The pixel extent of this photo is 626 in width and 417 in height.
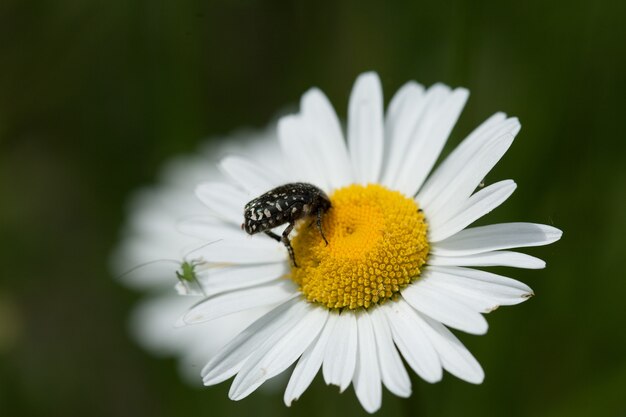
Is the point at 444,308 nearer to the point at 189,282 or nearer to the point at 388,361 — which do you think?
the point at 388,361

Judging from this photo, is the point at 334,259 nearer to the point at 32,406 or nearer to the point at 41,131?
the point at 32,406

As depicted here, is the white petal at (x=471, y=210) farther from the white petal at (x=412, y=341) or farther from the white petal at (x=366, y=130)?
the white petal at (x=366, y=130)

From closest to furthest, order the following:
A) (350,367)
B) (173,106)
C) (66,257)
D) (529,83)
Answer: (350,367) < (529,83) < (173,106) < (66,257)

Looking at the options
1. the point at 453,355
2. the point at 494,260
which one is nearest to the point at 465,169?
the point at 494,260

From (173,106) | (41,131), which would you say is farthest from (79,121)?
(173,106)

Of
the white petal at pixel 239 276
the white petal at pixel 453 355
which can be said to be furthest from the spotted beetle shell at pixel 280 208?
the white petal at pixel 453 355
